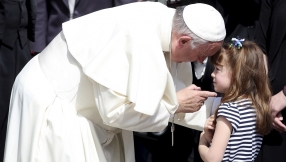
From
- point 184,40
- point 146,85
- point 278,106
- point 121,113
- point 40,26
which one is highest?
point 184,40

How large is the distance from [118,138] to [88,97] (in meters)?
0.42

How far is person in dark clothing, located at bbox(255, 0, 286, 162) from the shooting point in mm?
3393

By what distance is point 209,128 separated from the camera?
3.21 meters

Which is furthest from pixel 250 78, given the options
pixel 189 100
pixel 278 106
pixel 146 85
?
pixel 146 85

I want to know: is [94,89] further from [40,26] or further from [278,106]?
[40,26]

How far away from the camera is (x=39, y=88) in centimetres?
288

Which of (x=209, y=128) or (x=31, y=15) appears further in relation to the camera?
(x=31, y=15)

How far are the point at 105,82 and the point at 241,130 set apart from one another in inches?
35.5

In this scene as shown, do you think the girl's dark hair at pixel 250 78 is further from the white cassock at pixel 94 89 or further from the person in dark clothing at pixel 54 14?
the person in dark clothing at pixel 54 14

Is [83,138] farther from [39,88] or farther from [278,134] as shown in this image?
[278,134]

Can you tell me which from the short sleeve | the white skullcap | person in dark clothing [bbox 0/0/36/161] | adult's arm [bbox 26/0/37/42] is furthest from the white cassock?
adult's arm [bbox 26/0/37/42]

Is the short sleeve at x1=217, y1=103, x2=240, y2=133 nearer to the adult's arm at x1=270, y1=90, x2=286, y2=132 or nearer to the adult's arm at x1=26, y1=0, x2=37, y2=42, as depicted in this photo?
the adult's arm at x1=270, y1=90, x2=286, y2=132

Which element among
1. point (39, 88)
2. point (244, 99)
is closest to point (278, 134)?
point (244, 99)

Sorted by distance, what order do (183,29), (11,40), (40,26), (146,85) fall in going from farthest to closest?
(40,26) → (11,40) → (183,29) → (146,85)
